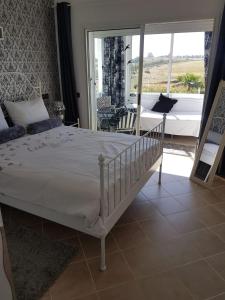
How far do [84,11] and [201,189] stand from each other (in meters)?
3.26

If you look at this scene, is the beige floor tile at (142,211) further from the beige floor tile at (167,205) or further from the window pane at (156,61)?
the window pane at (156,61)

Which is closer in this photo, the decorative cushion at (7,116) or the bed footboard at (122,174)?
the bed footboard at (122,174)

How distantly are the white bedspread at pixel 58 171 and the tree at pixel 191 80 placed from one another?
11.4 ft

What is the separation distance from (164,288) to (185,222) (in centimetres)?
83

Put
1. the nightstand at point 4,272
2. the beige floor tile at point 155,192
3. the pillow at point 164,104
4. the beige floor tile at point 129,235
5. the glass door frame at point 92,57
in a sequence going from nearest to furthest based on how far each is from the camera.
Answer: the nightstand at point 4,272 < the beige floor tile at point 129,235 < the beige floor tile at point 155,192 < the glass door frame at point 92,57 < the pillow at point 164,104

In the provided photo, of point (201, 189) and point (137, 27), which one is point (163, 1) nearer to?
point (137, 27)

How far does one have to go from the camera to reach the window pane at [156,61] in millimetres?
5211

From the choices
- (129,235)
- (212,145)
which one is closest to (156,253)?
(129,235)

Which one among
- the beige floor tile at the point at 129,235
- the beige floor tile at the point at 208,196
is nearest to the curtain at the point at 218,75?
the beige floor tile at the point at 208,196

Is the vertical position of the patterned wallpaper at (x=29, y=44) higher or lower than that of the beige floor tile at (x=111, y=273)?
higher

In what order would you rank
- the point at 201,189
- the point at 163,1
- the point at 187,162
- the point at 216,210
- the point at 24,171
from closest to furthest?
1. the point at 24,171
2. the point at 216,210
3. the point at 201,189
4. the point at 163,1
5. the point at 187,162

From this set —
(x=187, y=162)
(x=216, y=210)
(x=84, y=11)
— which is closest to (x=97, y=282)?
(x=216, y=210)

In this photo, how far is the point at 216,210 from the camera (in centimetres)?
261

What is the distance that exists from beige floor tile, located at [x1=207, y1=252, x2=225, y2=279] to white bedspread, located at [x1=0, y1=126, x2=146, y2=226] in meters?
1.04
